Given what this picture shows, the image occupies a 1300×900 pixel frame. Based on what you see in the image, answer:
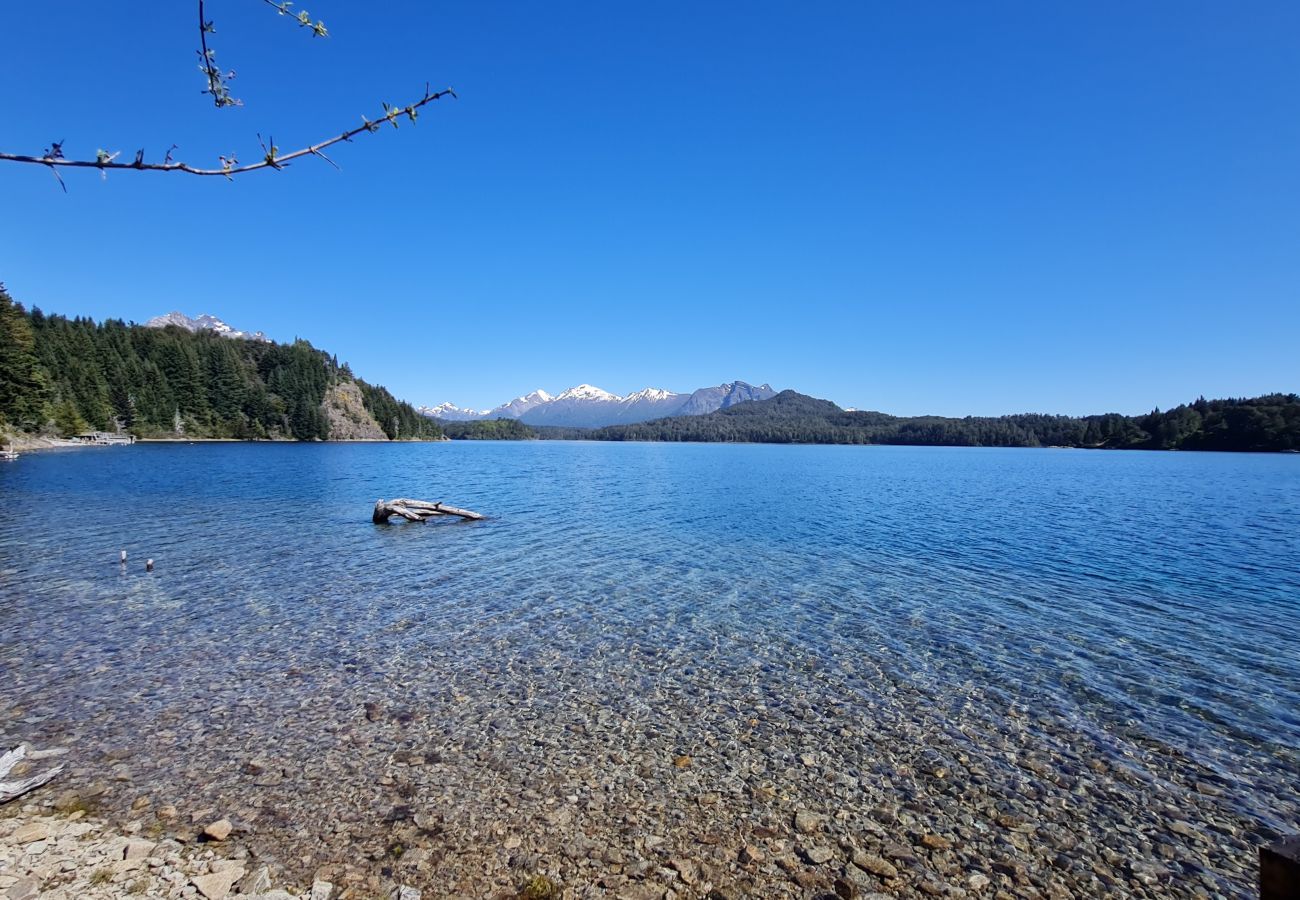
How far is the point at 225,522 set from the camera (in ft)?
116

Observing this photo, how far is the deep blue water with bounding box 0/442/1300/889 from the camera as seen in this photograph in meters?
12.5

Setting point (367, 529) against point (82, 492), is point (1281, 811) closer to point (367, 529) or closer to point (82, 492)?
point (367, 529)

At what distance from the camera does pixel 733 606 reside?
1950cm

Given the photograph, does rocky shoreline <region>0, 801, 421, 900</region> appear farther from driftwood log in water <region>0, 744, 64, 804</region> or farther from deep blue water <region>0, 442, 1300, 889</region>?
deep blue water <region>0, 442, 1300, 889</region>

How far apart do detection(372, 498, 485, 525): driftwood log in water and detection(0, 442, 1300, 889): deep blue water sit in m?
1.28

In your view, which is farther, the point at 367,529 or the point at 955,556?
the point at 367,529

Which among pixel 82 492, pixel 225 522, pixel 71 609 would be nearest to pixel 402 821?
pixel 71 609

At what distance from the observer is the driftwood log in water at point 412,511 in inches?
1439

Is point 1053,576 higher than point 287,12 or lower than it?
lower

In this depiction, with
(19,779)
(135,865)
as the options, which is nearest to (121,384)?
(19,779)

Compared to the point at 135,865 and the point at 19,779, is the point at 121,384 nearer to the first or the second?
the point at 19,779

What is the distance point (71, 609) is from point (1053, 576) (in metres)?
35.6

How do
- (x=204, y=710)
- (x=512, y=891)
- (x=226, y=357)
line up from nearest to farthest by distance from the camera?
(x=512, y=891) < (x=204, y=710) < (x=226, y=357)

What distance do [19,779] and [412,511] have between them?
2883cm
